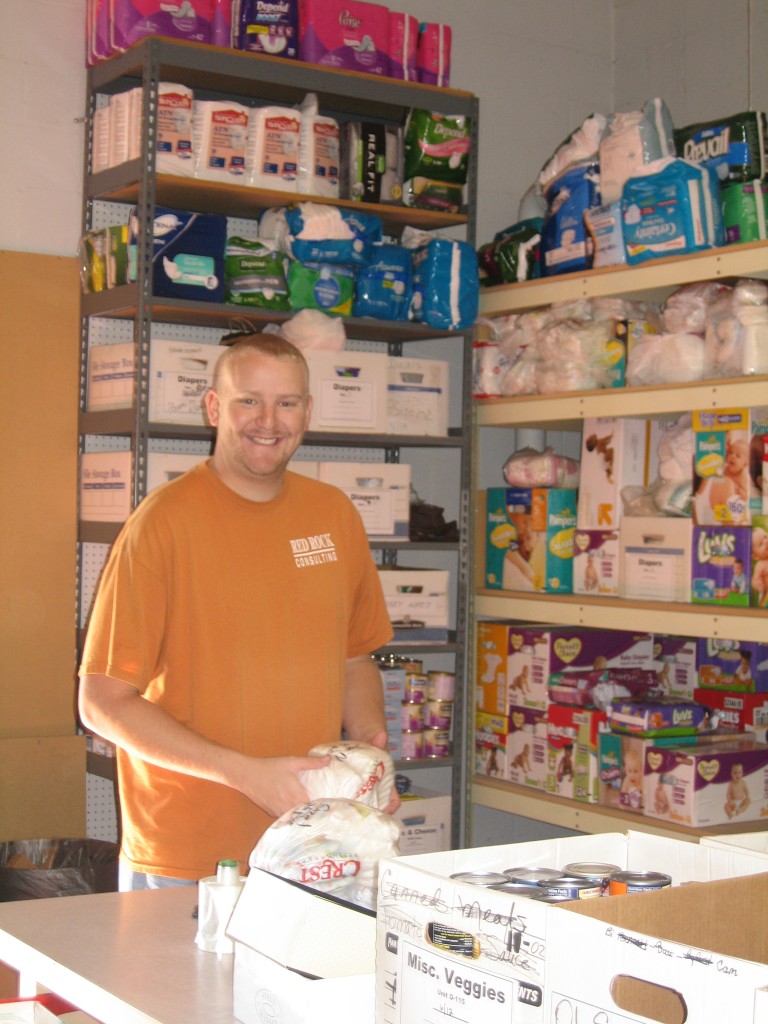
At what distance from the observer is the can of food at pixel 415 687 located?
14.8 feet

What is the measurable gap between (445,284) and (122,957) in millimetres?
3081

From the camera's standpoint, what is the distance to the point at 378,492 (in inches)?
173

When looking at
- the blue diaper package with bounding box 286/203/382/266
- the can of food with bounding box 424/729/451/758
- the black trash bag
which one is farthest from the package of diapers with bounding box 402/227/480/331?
the black trash bag

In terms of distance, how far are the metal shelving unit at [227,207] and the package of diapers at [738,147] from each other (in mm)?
909

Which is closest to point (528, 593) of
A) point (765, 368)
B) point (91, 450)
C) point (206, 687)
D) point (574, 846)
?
point (765, 368)

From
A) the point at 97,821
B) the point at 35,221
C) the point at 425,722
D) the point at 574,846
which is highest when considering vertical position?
the point at 35,221

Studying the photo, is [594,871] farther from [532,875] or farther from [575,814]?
[575,814]

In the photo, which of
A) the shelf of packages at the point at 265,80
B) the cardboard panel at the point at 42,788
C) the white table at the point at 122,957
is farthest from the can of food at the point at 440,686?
the white table at the point at 122,957

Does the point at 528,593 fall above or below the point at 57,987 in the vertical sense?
above

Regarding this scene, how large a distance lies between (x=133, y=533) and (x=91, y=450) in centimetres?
198

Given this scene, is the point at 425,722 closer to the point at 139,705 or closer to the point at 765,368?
the point at 765,368

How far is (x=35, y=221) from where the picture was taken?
4.31 metres

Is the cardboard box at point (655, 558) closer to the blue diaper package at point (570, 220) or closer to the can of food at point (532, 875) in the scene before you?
the blue diaper package at point (570, 220)

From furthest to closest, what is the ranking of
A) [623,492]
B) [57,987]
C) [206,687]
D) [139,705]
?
[623,492]
[206,687]
[139,705]
[57,987]
